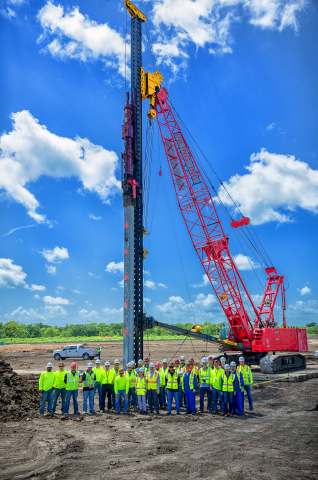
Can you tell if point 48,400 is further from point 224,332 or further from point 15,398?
point 224,332

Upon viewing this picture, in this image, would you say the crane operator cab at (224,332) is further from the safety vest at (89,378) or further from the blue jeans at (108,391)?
the safety vest at (89,378)

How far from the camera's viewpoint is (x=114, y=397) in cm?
1225

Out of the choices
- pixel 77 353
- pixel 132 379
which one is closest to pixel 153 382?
pixel 132 379

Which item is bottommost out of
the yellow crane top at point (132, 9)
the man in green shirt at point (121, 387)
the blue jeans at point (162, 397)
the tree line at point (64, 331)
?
the tree line at point (64, 331)

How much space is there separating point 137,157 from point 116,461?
13521mm

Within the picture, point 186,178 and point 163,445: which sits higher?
point 186,178

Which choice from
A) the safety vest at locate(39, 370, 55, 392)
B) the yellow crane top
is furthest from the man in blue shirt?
the yellow crane top

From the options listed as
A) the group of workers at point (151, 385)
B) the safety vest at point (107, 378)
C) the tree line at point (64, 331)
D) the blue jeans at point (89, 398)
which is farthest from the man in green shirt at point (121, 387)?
the tree line at point (64, 331)

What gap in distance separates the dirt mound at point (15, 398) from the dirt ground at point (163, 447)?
612 millimetres

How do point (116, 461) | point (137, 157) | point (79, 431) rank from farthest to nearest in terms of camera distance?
point (137, 157), point (79, 431), point (116, 461)

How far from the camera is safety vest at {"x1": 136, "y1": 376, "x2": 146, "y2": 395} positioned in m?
11.6

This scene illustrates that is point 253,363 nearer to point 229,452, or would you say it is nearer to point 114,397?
point 114,397

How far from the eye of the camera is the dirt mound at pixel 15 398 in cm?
1103

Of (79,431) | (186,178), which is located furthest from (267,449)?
(186,178)
